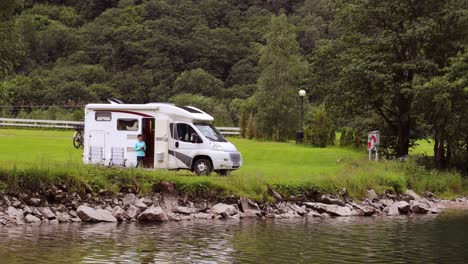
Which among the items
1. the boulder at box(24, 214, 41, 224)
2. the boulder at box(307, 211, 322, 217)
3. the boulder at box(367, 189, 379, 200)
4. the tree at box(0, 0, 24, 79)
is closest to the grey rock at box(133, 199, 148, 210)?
the boulder at box(24, 214, 41, 224)

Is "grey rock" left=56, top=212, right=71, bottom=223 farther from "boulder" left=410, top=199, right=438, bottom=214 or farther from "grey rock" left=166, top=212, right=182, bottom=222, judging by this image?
"boulder" left=410, top=199, right=438, bottom=214

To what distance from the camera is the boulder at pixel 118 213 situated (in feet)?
78.9

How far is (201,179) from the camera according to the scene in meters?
26.8

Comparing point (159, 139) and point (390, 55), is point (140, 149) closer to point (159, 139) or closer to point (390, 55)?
point (159, 139)

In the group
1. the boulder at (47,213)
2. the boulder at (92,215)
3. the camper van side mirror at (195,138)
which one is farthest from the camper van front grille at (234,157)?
the boulder at (47,213)

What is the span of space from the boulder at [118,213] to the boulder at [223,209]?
10.4ft

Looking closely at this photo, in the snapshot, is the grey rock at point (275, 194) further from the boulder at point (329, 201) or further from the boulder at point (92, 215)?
the boulder at point (92, 215)

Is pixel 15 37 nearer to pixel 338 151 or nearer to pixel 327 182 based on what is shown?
pixel 327 182

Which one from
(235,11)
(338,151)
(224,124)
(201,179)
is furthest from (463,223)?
(235,11)

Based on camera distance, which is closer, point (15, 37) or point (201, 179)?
point (201, 179)

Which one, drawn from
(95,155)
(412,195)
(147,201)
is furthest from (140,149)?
(412,195)

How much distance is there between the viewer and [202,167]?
96.3 feet

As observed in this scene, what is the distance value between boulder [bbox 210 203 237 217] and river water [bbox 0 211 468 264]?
2.64 feet

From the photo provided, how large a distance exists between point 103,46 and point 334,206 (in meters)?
82.5
